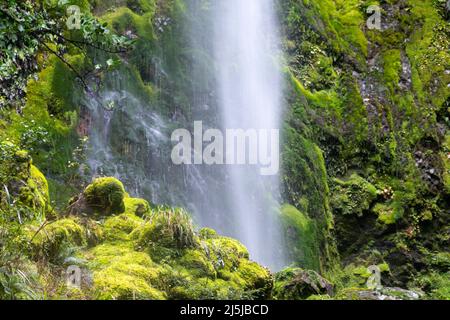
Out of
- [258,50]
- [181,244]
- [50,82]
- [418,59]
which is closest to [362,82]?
[418,59]

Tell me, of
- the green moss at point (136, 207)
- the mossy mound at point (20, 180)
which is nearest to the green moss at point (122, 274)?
the mossy mound at point (20, 180)

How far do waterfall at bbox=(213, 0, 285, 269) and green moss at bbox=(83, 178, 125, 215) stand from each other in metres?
5.16

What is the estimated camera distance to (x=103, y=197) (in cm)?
719

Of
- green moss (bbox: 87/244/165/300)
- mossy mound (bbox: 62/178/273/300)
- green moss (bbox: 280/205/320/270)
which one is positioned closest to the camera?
green moss (bbox: 87/244/165/300)

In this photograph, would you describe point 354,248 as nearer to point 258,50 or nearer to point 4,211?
point 258,50

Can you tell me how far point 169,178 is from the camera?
1121 cm

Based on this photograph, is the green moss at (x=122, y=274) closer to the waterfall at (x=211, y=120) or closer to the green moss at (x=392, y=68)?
the waterfall at (x=211, y=120)

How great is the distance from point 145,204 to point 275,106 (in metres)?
7.16

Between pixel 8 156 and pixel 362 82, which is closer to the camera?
pixel 8 156

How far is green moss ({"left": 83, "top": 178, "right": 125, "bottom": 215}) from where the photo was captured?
7.16 metres

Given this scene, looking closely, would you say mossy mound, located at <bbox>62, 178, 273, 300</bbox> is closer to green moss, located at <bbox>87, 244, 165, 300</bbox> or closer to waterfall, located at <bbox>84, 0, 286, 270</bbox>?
green moss, located at <bbox>87, 244, 165, 300</bbox>

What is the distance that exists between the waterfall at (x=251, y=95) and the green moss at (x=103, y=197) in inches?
203

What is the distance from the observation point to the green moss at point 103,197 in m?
7.16

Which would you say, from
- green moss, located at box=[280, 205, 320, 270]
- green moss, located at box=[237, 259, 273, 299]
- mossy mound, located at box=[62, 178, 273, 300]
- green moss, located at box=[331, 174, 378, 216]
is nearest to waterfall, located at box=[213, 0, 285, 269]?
green moss, located at box=[280, 205, 320, 270]
